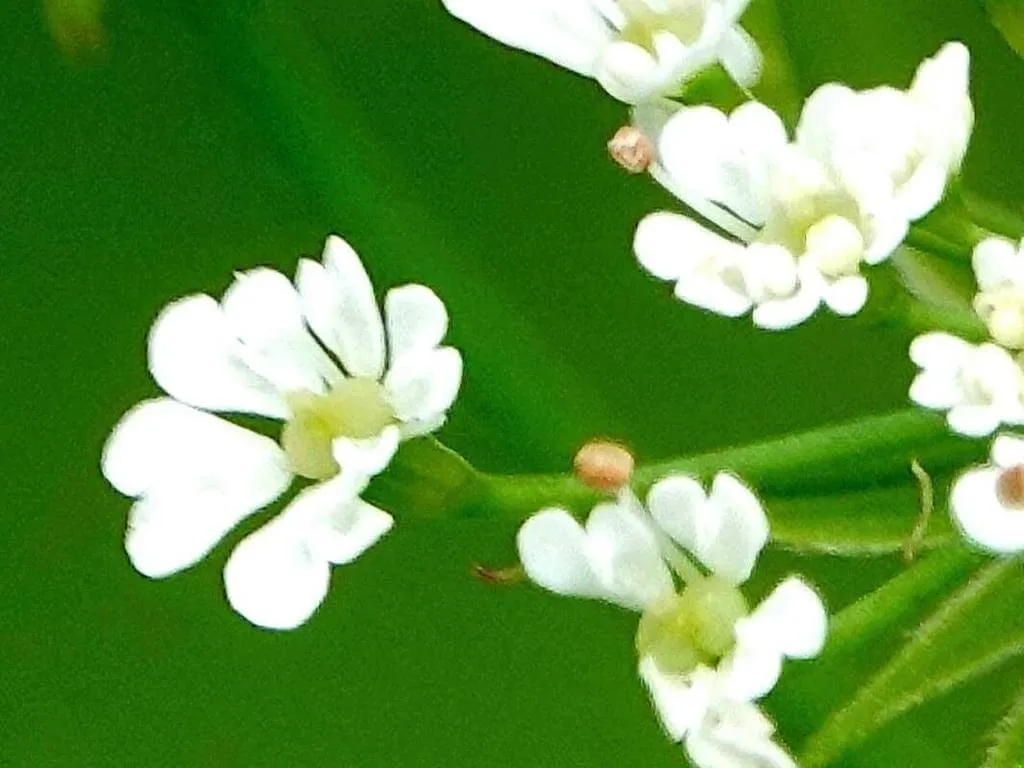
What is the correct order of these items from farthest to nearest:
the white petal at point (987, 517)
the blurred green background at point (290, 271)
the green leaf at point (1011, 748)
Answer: the blurred green background at point (290, 271) < the green leaf at point (1011, 748) < the white petal at point (987, 517)

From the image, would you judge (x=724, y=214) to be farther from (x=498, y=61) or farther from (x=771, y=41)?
(x=498, y=61)

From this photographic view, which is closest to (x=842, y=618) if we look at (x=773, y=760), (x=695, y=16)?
(x=773, y=760)

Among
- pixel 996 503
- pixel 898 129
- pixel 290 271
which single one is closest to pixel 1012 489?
pixel 996 503

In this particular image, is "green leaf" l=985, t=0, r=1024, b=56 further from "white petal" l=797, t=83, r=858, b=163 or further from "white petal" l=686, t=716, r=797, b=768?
"white petal" l=686, t=716, r=797, b=768

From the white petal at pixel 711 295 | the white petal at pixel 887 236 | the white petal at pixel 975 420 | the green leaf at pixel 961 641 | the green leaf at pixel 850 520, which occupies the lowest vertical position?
the green leaf at pixel 961 641

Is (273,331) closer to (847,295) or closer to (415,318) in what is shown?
(415,318)

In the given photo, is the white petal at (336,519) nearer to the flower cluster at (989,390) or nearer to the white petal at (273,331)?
the white petal at (273,331)

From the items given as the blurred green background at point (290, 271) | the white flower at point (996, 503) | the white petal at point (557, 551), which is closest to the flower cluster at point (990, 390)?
the white flower at point (996, 503)
